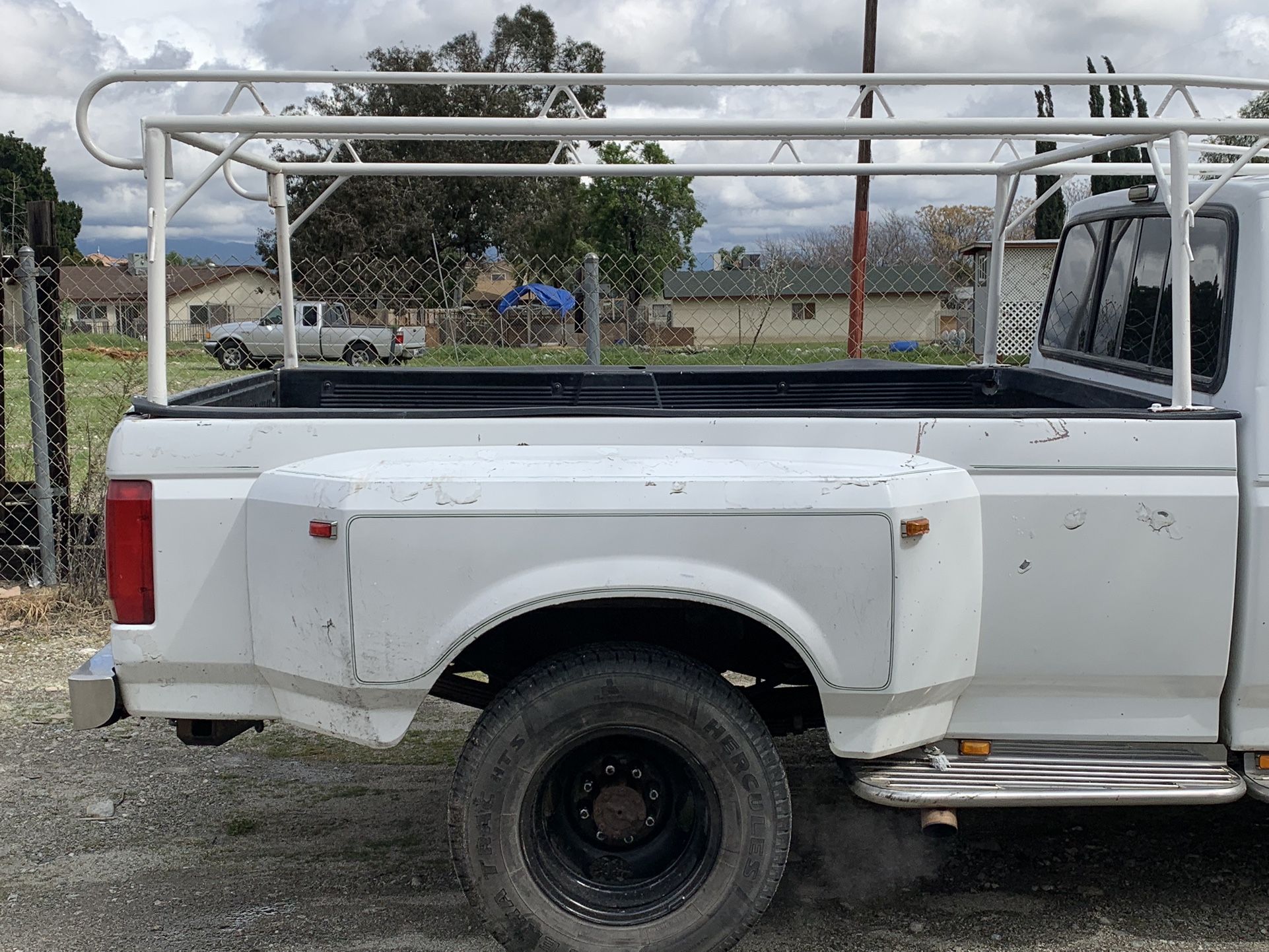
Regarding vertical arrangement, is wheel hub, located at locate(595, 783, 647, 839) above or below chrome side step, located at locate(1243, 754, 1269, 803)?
below

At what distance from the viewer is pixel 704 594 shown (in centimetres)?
287

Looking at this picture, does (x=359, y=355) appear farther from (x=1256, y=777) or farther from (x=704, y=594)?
(x=1256, y=777)

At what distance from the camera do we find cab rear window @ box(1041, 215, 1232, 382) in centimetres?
338

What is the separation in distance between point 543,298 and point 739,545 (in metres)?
6.56

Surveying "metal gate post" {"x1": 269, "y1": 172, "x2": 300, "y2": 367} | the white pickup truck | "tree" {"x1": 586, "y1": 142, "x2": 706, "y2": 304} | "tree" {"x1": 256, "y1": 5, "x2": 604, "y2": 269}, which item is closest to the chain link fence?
"metal gate post" {"x1": 269, "y1": 172, "x2": 300, "y2": 367}

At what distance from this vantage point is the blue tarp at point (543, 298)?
795 centimetres

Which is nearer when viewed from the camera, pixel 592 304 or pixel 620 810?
pixel 620 810

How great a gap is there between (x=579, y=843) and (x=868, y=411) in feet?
4.58

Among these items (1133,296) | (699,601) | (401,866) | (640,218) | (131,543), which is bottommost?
(401,866)

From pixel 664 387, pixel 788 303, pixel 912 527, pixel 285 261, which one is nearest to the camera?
pixel 912 527

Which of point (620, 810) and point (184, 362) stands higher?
point (184, 362)

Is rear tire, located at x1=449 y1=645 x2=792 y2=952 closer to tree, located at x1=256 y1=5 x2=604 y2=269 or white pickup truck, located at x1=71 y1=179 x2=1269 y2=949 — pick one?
white pickup truck, located at x1=71 y1=179 x2=1269 y2=949

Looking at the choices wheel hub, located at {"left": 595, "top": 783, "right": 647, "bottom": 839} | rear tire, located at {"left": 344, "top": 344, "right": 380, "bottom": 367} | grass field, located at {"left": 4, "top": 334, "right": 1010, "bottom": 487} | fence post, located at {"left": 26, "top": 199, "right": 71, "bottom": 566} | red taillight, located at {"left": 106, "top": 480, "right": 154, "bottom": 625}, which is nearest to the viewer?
red taillight, located at {"left": 106, "top": 480, "right": 154, "bottom": 625}

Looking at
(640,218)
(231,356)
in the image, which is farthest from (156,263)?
(640,218)
